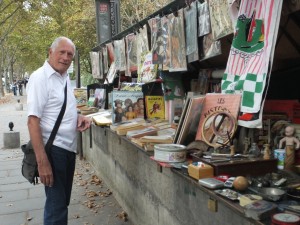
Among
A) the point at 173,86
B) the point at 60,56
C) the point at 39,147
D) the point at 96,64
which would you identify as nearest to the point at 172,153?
the point at 39,147

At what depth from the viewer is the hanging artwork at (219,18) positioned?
2990 millimetres

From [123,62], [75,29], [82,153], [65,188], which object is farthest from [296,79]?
[75,29]

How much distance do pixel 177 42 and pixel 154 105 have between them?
5.19 feet

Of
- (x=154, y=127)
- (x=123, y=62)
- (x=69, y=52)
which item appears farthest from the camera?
(x=123, y=62)

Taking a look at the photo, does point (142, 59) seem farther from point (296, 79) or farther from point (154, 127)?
point (296, 79)

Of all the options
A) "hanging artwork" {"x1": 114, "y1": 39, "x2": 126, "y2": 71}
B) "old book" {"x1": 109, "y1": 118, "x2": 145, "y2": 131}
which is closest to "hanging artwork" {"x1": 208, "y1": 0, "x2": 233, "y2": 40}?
"old book" {"x1": 109, "y1": 118, "x2": 145, "y2": 131}

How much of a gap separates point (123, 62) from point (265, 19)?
13.0ft

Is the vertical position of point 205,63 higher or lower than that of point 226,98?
higher

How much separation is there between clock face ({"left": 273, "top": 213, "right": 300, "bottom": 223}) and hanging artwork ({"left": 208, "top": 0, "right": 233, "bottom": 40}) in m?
1.61

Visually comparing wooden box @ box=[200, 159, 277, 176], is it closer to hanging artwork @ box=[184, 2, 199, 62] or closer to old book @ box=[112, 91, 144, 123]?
hanging artwork @ box=[184, 2, 199, 62]

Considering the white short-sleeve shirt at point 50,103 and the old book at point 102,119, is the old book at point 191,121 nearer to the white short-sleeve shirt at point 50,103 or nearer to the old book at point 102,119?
the white short-sleeve shirt at point 50,103

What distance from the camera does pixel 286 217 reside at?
6.11 ft

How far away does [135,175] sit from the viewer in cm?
447

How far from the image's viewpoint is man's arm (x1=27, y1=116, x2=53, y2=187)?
326 centimetres
